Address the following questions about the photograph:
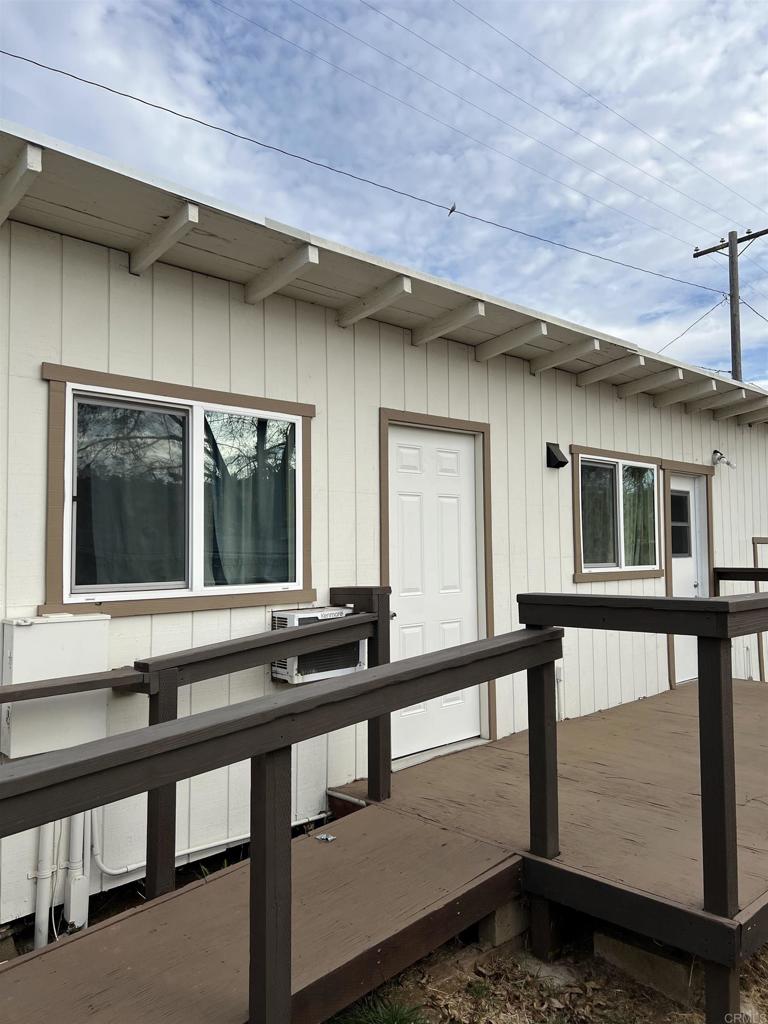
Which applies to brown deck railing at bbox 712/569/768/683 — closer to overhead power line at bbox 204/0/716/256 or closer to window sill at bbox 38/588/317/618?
window sill at bbox 38/588/317/618

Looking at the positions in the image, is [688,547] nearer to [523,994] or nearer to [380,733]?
[380,733]

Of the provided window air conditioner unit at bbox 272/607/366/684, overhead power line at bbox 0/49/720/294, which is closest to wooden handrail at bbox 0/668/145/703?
window air conditioner unit at bbox 272/607/366/684

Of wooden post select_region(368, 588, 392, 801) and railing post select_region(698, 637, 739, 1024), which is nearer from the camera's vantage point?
railing post select_region(698, 637, 739, 1024)

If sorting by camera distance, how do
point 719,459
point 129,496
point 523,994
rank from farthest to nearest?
point 719,459 < point 129,496 < point 523,994

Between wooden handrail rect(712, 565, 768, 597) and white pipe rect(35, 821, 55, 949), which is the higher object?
wooden handrail rect(712, 565, 768, 597)

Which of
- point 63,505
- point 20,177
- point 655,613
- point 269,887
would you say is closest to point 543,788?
point 655,613

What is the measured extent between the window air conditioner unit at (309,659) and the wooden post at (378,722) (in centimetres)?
11

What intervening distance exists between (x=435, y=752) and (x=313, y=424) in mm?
1954

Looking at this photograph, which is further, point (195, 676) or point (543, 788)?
point (195, 676)

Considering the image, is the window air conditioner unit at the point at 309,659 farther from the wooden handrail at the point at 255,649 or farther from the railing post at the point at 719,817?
the railing post at the point at 719,817

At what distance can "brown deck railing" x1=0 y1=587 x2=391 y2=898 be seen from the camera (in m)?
2.43

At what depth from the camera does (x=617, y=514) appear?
5.41 meters

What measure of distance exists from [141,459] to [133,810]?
143 centimetres

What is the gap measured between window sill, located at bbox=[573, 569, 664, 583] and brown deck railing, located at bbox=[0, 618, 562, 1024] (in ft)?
9.89
